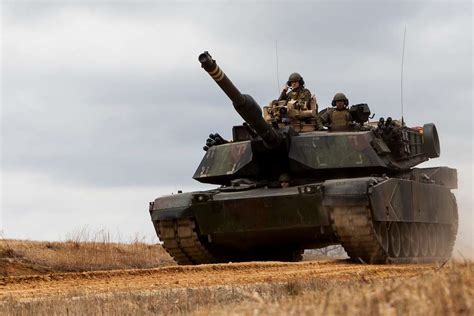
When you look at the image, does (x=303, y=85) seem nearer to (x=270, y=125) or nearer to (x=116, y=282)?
(x=270, y=125)

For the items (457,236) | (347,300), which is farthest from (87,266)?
(347,300)

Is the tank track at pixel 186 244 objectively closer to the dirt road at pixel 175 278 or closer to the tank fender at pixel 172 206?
the tank fender at pixel 172 206

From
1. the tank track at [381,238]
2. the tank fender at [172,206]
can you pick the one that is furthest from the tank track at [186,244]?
the tank track at [381,238]

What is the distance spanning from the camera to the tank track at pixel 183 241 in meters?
17.5

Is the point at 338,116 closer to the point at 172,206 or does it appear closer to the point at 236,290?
the point at 172,206

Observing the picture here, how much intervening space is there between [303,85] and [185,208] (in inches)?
139

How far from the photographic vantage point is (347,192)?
1561 cm

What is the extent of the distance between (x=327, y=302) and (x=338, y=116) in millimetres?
13611

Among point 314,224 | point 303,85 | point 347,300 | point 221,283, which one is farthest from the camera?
point 303,85

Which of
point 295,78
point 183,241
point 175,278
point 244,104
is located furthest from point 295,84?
point 175,278

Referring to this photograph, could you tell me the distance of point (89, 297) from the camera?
10.1 meters

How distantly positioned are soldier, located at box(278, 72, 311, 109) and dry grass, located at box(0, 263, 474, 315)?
361 inches

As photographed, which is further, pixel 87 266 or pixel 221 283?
pixel 87 266

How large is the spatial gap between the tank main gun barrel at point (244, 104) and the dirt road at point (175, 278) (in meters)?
2.38
